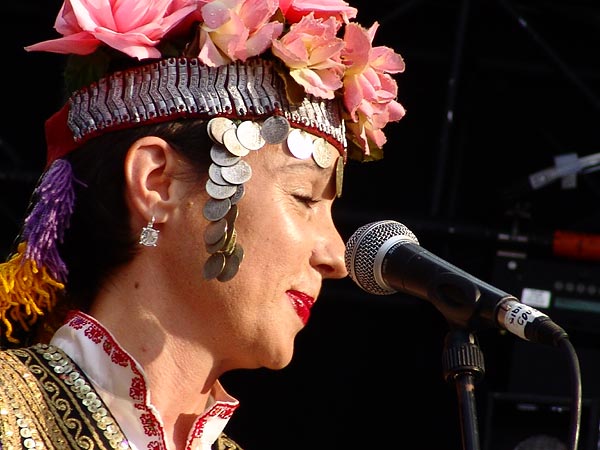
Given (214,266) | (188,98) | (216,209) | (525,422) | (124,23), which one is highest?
(124,23)

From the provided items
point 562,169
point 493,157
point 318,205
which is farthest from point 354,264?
point 493,157

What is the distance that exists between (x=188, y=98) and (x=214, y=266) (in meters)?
0.34

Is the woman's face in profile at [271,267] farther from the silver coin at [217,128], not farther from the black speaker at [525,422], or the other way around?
the black speaker at [525,422]

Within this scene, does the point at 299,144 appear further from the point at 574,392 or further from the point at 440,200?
the point at 440,200

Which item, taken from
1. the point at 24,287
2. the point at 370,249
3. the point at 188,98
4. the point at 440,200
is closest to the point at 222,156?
the point at 188,98

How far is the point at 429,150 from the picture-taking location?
15.3 feet

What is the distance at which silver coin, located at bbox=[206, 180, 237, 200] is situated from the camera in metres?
2.60

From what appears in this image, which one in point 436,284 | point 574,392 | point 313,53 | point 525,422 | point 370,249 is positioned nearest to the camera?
point 574,392

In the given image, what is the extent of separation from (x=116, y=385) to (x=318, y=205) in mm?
533

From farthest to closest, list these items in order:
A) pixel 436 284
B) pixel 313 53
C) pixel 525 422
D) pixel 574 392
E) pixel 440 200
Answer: pixel 440 200 < pixel 525 422 < pixel 313 53 < pixel 436 284 < pixel 574 392

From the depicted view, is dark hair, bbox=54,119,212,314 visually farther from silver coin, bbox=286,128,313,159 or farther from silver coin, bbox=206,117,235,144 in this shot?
silver coin, bbox=286,128,313,159

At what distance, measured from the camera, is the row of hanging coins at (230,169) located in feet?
8.42

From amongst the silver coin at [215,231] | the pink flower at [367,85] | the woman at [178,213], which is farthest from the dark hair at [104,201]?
the pink flower at [367,85]

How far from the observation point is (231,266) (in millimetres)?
2561
